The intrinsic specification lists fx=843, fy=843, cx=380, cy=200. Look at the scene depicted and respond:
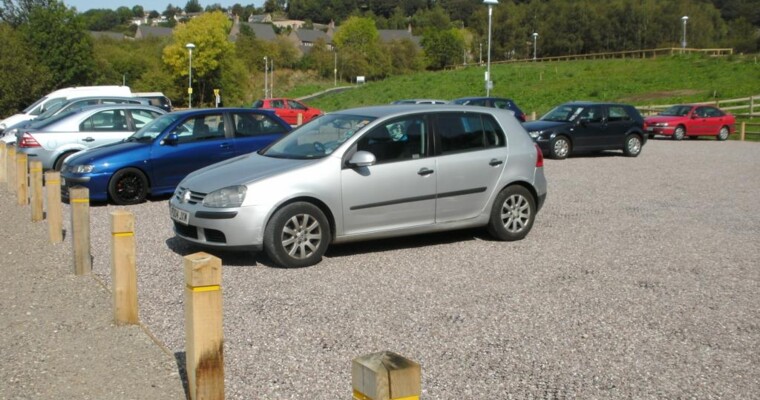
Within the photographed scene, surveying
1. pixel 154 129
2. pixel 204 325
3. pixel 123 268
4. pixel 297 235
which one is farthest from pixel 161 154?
pixel 204 325

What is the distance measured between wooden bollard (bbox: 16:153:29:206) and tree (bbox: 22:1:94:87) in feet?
219

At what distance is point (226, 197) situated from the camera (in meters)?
8.66

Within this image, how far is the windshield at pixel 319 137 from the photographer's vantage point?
934 centimetres

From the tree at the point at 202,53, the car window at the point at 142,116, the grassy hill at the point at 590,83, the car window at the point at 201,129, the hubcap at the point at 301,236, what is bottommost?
the hubcap at the point at 301,236

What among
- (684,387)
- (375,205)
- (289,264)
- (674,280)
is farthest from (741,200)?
(684,387)

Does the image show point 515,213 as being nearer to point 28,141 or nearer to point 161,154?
point 161,154

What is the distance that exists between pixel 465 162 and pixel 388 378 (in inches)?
277

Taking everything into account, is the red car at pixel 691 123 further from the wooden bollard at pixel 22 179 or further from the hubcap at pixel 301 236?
the hubcap at pixel 301 236

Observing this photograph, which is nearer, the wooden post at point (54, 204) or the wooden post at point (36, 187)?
the wooden post at point (54, 204)

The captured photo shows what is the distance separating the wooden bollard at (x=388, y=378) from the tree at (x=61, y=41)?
259ft

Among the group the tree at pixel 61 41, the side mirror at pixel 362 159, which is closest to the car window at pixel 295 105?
the side mirror at pixel 362 159

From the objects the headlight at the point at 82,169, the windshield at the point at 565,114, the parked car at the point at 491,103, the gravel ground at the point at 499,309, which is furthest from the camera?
the parked car at the point at 491,103

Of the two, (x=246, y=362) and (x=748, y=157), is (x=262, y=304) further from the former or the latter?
(x=748, y=157)

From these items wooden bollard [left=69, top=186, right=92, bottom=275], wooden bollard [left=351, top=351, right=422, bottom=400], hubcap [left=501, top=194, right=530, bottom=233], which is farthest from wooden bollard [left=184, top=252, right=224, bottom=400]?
hubcap [left=501, top=194, right=530, bottom=233]
